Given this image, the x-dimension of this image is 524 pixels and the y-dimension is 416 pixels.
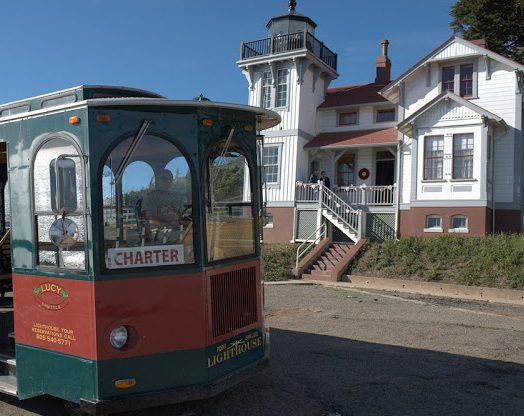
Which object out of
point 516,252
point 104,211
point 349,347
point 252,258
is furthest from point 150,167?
point 516,252

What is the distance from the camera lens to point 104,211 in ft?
13.5

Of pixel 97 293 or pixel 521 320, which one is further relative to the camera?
pixel 521 320

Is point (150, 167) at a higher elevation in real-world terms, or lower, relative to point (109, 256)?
higher

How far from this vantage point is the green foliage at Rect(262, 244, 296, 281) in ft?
57.0

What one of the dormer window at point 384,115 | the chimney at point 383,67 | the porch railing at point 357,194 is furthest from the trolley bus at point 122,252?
the chimney at point 383,67

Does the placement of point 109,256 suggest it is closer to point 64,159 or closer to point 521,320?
point 64,159

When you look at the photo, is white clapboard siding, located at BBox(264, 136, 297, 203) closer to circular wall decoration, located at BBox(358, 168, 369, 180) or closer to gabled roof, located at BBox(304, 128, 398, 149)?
gabled roof, located at BBox(304, 128, 398, 149)

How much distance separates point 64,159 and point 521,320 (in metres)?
9.98

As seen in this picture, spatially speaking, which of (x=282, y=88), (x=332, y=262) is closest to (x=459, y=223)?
(x=332, y=262)

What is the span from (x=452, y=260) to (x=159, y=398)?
13.6 metres

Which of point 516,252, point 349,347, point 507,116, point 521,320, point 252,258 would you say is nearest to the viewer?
point 252,258

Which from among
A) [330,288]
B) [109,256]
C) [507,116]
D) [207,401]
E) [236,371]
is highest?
[507,116]

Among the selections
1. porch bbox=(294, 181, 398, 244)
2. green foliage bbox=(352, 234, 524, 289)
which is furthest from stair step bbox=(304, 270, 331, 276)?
porch bbox=(294, 181, 398, 244)

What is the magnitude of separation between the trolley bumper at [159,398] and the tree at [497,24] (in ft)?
85.1
